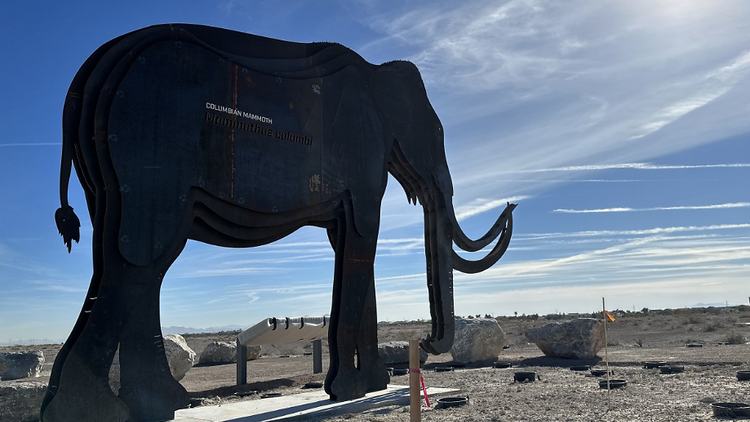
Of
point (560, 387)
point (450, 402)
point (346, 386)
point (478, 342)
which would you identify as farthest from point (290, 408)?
point (478, 342)

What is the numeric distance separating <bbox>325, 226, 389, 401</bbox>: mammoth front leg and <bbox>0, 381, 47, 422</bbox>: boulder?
4429mm

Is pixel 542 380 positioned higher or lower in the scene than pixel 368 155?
lower

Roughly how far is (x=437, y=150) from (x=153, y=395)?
6866mm

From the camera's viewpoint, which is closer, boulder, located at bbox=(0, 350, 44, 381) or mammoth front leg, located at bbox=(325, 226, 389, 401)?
mammoth front leg, located at bbox=(325, 226, 389, 401)

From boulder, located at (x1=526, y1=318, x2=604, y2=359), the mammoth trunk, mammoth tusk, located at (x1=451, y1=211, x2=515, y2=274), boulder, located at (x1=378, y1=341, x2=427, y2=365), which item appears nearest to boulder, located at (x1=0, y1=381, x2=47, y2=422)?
the mammoth trunk

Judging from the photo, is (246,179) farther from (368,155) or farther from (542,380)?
(542,380)

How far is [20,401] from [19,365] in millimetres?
11087

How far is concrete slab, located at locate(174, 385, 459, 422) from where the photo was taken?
26.8ft

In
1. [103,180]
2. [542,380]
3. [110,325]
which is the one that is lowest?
[542,380]

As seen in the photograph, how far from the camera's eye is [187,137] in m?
7.69

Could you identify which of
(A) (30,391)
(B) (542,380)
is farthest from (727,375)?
(A) (30,391)

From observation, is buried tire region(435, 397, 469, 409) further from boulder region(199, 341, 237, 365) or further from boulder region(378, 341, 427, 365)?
boulder region(199, 341, 237, 365)

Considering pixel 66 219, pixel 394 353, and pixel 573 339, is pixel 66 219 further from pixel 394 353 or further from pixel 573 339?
pixel 573 339

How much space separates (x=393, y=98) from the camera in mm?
10812
